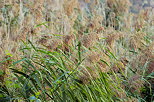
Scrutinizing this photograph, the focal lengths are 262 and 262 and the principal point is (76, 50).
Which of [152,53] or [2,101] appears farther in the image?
[152,53]

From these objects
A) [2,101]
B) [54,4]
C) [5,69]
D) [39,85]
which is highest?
[54,4]

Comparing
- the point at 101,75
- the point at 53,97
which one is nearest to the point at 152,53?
the point at 101,75

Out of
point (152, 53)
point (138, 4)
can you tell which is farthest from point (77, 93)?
point (138, 4)

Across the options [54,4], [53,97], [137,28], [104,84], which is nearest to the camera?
[53,97]

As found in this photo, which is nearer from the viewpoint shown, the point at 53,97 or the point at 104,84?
the point at 53,97

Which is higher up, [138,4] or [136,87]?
[138,4]

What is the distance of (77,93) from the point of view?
8.16 ft

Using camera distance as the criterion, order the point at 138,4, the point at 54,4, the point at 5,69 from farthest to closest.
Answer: the point at 138,4, the point at 54,4, the point at 5,69

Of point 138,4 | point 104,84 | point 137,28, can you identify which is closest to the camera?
point 104,84

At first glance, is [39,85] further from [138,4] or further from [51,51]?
[138,4]

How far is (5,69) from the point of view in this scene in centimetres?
223

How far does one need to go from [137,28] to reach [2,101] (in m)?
2.57

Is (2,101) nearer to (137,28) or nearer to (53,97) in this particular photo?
(53,97)

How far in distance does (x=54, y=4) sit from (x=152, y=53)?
373 centimetres
